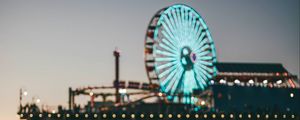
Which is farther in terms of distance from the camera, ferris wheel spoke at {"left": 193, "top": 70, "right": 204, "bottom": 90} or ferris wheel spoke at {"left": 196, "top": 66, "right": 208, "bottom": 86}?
ferris wheel spoke at {"left": 196, "top": 66, "right": 208, "bottom": 86}

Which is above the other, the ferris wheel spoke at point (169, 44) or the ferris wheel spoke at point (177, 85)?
the ferris wheel spoke at point (169, 44)

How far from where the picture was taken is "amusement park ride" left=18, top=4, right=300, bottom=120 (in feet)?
298

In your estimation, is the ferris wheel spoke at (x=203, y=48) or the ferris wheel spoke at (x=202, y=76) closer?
the ferris wheel spoke at (x=202, y=76)

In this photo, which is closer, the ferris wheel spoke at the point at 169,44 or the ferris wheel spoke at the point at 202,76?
the ferris wheel spoke at the point at 169,44

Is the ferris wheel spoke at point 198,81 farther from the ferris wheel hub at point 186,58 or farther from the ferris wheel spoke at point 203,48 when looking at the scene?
the ferris wheel spoke at point 203,48

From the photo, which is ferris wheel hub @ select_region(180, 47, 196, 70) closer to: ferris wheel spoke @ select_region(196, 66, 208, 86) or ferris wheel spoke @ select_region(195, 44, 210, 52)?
ferris wheel spoke @ select_region(196, 66, 208, 86)

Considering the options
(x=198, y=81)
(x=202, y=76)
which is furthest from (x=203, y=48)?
(x=198, y=81)

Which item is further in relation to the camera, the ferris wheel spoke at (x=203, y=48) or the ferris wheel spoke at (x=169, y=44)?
the ferris wheel spoke at (x=203, y=48)

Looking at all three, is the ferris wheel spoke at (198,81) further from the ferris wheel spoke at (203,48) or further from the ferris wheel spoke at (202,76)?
the ferris wheel spoke at (203,48)

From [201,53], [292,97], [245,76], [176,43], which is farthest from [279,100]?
[176,43]

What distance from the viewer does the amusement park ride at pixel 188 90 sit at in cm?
9081

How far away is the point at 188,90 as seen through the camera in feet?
339

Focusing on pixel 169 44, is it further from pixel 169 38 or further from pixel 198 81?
pixel 198 81

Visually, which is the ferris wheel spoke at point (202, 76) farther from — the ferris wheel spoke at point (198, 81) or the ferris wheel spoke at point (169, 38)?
the ferris wheel spoke at point (169, 38)
